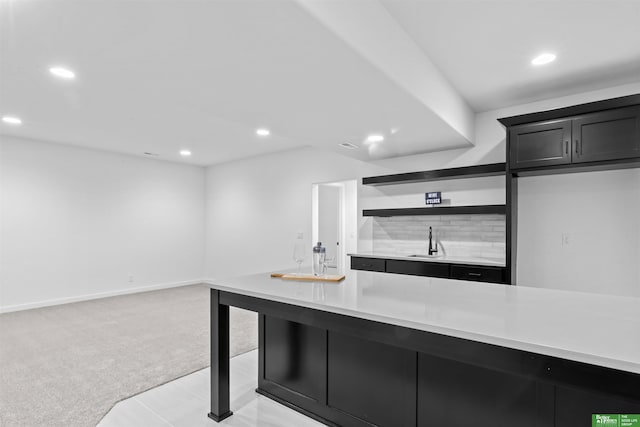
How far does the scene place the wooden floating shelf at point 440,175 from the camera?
372 cm

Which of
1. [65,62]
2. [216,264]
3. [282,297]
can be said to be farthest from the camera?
[216,264]

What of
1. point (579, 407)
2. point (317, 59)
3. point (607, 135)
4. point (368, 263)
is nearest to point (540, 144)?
point (607, 135)

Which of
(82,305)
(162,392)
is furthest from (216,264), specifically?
(162,392)

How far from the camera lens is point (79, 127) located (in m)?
4.58

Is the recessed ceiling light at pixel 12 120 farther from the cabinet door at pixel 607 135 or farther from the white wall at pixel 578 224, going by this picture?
the cabinet door at pixel 607 135

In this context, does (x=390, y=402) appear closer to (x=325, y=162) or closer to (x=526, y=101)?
(x=526, y=101)

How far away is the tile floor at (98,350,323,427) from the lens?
221 centimetres

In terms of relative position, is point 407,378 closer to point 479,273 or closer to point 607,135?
point 479,273

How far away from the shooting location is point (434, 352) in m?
1.30

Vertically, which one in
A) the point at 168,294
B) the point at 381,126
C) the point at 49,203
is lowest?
the point at 168,294

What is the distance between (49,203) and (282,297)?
18.1 feet

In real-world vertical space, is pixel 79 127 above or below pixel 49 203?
above

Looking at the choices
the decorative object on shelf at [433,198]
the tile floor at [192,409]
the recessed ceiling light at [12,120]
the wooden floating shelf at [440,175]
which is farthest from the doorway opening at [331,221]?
the recessed ceiling light at [12,120]

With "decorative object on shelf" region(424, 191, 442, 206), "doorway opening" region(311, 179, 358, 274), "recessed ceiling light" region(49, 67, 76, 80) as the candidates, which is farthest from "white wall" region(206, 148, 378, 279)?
"recessed ceiling light" region(49, 67, 76, 80)
